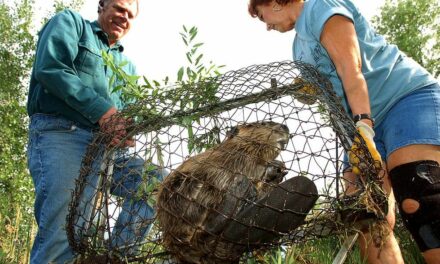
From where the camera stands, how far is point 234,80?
1886mm

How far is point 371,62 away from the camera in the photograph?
2041 mm

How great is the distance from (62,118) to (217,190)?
126 cm

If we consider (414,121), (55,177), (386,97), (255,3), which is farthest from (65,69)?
(414,121)

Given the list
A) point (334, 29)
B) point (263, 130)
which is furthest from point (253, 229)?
point (334, 29)

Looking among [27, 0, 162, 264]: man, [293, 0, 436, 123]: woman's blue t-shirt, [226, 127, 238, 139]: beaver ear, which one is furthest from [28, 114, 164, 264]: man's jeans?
[293, 0, 436, 123]: woman's blue t-shirt

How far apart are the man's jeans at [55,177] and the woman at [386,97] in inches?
34.7

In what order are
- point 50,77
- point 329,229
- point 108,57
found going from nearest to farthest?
point 329,229
point 108,57
point 50,77

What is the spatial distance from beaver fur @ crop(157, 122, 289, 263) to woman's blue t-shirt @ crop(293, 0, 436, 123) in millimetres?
516

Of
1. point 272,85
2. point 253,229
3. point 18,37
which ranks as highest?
point 18,37

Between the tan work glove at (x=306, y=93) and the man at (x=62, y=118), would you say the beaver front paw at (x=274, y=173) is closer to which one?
the tan work glove at (x=306, y=93)

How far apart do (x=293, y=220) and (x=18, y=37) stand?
37.1ft

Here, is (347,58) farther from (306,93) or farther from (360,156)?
(360,156)

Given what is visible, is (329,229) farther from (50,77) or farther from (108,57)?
(50,77)

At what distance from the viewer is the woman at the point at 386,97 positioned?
5.67 feet
